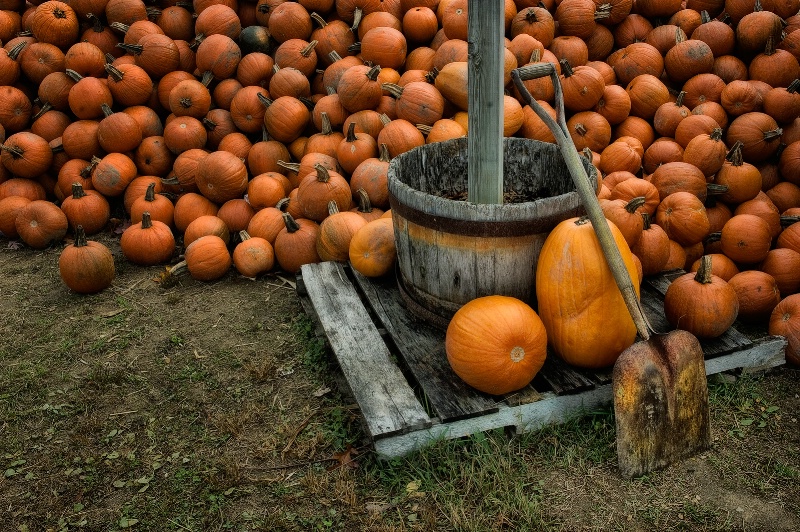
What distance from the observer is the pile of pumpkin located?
14.7 ft

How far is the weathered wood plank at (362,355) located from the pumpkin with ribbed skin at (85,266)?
1.42 m

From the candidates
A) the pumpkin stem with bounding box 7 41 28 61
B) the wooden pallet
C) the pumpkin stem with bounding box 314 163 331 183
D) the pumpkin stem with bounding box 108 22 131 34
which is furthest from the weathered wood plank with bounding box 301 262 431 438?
the pumpkin stem with bounding box 7 41 28 61

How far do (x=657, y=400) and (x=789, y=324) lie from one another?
1.28 meters

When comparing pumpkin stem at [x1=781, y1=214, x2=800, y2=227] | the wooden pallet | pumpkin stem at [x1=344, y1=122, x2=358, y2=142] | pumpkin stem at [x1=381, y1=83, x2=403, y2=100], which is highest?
pumpkin stem at [x1=381, y1=83, x2=403, y2=100]

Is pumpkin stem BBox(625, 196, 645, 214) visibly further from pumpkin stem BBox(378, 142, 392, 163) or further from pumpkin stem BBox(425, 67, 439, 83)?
pumpkin stem BBox(425, 67, 439, 83)

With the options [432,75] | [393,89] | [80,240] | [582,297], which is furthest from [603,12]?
[80,240]

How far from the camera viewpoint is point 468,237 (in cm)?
315

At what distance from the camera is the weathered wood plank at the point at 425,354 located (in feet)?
9.89

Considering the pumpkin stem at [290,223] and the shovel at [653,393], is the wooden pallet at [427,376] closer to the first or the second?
the shovel at [653,393]

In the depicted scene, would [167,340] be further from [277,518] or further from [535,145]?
[535,145]

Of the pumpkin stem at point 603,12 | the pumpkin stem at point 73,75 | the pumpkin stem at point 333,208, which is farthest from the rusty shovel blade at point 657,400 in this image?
the pumpkin stem at point 73,75

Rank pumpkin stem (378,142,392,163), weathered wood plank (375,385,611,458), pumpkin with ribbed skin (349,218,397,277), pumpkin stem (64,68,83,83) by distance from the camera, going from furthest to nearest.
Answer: pumpkin stem (64,68,83,83) < pumpkin stem (378,142,392,163) < pumpkin with ribbed skin (349,218,397,277) < weathered wood plank (375,385,611,458)

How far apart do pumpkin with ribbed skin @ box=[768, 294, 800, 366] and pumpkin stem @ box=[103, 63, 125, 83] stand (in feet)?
17.2

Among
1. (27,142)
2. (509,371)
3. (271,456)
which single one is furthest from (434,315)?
(27,142)
